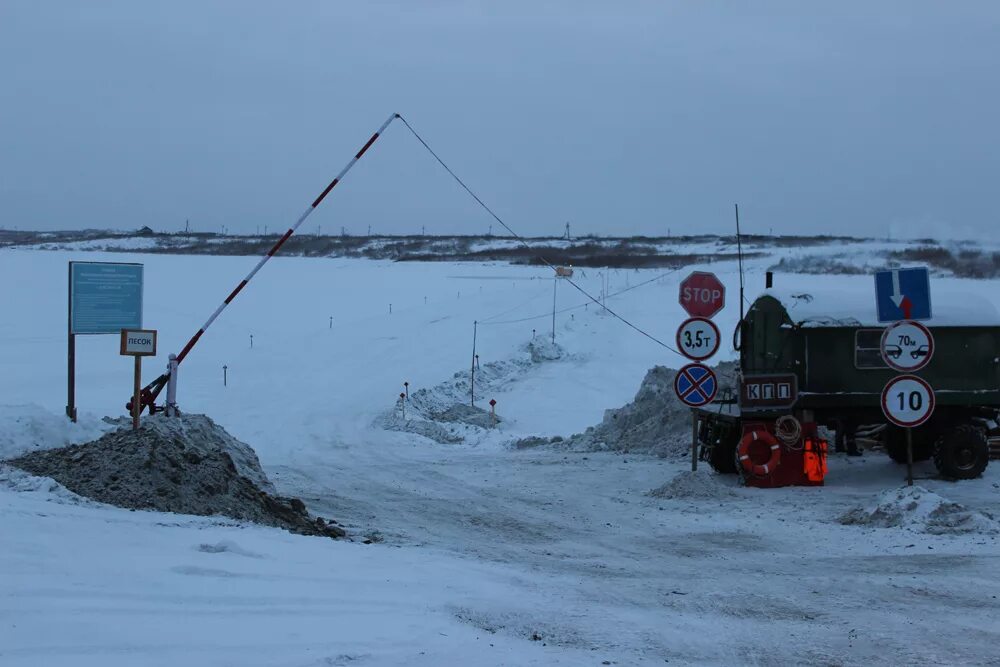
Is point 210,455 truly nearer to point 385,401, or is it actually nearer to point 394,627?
point 394,627

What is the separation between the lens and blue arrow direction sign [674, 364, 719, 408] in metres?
14.0

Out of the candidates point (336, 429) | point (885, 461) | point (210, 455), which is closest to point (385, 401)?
point (336, 429)

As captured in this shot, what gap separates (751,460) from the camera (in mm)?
13523

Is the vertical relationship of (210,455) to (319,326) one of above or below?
below

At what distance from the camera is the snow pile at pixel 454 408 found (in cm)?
2034

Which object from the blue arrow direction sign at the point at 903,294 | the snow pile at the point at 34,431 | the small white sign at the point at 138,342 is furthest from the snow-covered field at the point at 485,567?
the blue arrow direction sign at the point at 903,294

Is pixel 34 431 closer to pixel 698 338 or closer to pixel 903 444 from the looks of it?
pixel 698 338

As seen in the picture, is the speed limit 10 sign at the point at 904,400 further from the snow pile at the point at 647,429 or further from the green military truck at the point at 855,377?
the snow pile at the point at 647,429

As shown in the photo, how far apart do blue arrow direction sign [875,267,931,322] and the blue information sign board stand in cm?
955

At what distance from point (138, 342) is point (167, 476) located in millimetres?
2528

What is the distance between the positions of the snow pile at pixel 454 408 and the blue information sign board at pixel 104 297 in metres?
8.45

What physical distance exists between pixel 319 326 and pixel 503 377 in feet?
48.9

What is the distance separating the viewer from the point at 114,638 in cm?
519

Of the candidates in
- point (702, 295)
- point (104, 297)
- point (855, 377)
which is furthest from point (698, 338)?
point (104, 297)
